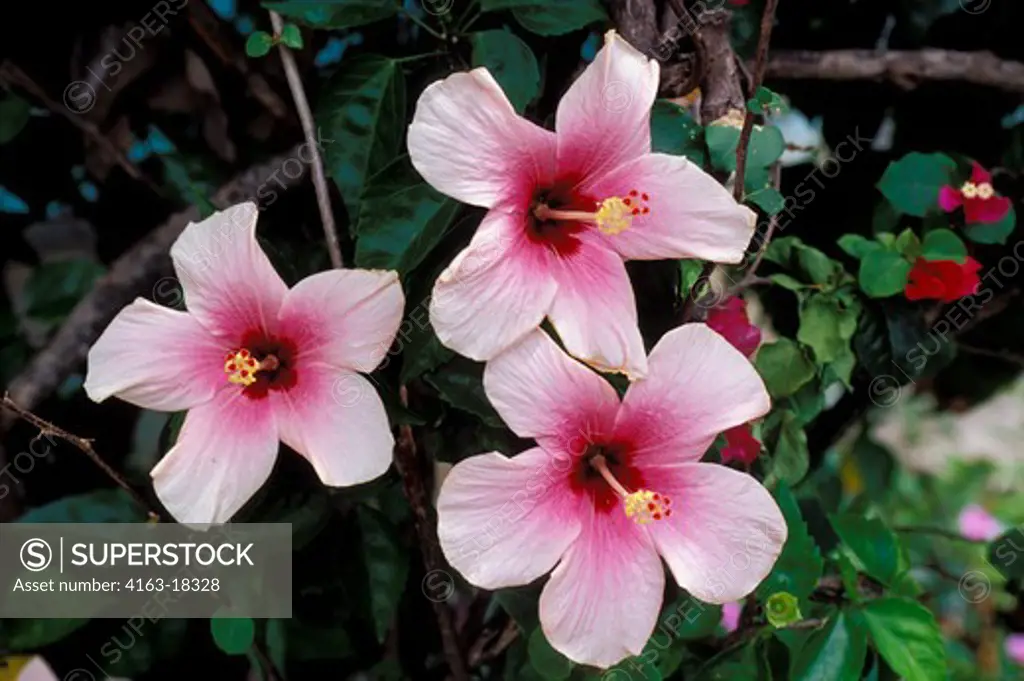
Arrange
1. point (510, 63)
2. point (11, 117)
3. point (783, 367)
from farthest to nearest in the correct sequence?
point (11, 117), point (783, 367), point (510, 63)

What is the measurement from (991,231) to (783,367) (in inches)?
7.5

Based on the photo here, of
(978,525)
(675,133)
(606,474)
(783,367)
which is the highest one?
(675,133)

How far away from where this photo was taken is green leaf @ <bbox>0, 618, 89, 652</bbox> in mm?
842

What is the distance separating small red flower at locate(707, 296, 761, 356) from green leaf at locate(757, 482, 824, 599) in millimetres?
104

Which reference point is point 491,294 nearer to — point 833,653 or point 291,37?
point 291,37

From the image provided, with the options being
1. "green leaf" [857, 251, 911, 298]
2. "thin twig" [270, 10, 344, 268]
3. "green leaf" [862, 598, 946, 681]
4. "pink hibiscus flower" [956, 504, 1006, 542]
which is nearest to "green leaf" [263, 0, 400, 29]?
"thin twig" [270, 10, 344, 268]

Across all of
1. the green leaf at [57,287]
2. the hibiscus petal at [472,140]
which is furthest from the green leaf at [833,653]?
the green leaf at [57,287]

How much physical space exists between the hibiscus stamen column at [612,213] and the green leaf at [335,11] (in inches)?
6.9

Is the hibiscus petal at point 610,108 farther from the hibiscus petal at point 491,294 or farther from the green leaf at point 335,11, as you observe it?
the green leaf at point 335,11

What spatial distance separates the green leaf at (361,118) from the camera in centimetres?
71

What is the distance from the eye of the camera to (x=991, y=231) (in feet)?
2.81

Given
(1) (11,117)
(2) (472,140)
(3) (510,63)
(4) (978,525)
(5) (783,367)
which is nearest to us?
(2) (472,140)

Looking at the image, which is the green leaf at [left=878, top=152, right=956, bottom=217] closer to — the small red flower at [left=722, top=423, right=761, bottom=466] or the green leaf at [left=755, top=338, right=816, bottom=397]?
the green leaf at [left=755, top=338, right=816, bottom=397]

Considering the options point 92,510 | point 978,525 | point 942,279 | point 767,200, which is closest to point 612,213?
point 767,200
